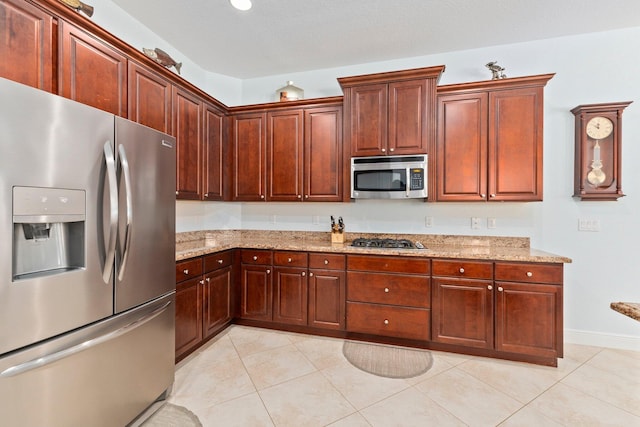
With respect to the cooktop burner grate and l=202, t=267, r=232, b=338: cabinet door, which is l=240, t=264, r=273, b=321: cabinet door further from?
the cooktop burner grate

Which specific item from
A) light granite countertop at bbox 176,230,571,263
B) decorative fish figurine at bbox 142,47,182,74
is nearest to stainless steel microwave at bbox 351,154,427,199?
light granite countertop at bbox 176,230,571,263

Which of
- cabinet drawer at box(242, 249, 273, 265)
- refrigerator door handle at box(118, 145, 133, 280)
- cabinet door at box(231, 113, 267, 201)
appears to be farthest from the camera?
cabinet door at box(231, 113, 267, 201)

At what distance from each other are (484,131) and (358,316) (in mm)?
2132

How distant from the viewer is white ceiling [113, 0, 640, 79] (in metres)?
2.43

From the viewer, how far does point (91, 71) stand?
1904 millimetres

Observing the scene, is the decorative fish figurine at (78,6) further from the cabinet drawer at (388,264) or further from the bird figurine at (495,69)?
the bird figurine at (495,69)

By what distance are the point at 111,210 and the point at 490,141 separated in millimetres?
3020

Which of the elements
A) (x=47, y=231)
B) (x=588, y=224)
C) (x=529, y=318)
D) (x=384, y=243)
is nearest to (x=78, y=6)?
(x=47, y=231)

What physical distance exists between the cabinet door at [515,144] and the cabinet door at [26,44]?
10.9 ft

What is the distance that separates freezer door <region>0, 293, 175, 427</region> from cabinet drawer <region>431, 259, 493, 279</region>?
2177 mm

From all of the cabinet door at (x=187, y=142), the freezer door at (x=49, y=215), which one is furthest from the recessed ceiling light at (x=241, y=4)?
the freezer door at (x=49, y=215)

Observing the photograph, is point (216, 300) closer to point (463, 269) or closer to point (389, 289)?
point (389, 289)

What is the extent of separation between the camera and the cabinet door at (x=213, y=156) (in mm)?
3131

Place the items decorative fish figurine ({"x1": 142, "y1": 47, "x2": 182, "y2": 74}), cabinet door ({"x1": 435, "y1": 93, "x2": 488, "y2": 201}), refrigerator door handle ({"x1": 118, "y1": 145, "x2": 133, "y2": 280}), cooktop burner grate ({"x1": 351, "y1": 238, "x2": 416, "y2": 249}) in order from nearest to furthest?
refrigerator door handle ({"x1": 118, "y1": 145, "x2": 133, "y2": 280})
decorative fish figurine ({"x1": 142, "y1": 47, "x2": 182, "y2": 74})
cabinet door ({"x1": 435, "y1": 93, "x2": 488, "y2": 201})
cooktop burner grate ({"x1": 351, "y1": 238, "x2": 416, "y2": 249})
